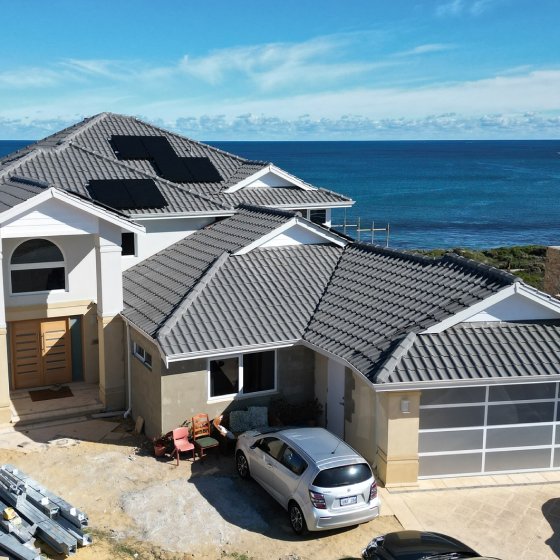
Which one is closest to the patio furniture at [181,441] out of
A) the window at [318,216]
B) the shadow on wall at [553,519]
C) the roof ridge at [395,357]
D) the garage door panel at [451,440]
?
the roof ridge at [395,357]

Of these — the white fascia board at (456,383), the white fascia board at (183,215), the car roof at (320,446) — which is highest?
the white fascia board at (183,215)

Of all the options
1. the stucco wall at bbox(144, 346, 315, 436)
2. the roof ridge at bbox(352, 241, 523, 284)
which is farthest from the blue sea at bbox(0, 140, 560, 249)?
the stucco wall at bbox(144, 346, 315, 436)

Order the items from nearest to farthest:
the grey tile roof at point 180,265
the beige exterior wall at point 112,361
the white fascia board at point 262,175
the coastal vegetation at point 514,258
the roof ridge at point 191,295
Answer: the roof ridge at point 191,295 < the grey tile roof at point 180,265 < the beige exterior wall at point 112,361 < the white fascia board at point 262,175 < the coastal vegetation at point 514,258

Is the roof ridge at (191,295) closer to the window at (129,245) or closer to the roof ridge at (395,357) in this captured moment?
the window at (129,245)

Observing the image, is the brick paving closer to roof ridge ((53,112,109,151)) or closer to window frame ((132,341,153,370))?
window frame ((132,341,153,370))

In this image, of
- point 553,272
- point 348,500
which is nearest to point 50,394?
point 348,500
